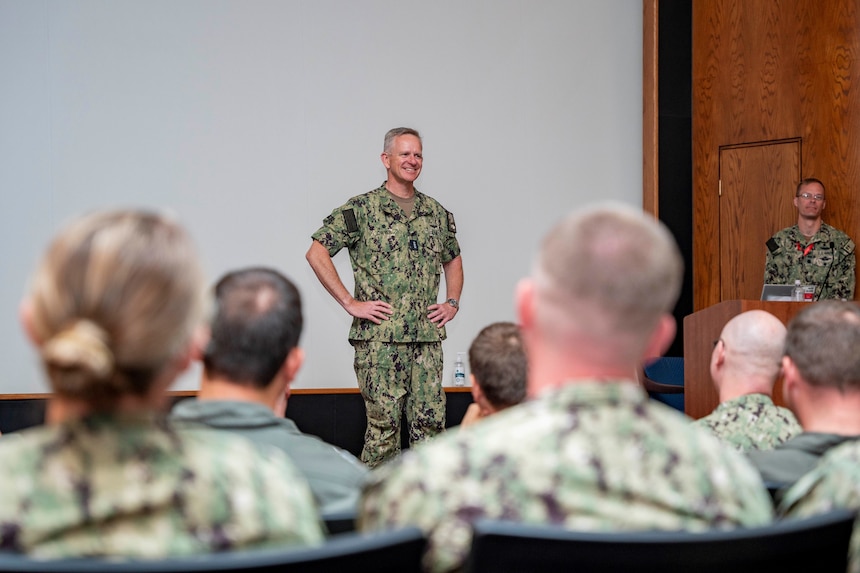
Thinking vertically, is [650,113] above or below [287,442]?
above

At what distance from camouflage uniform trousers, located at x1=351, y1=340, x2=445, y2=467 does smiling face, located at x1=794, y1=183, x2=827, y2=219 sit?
10.2 feet

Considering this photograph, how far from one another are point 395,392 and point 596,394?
3852 mm

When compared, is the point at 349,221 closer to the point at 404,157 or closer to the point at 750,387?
the point at 404,157

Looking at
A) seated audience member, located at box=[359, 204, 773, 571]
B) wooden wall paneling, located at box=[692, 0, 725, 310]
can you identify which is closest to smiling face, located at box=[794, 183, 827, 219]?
wooden wall paneling, located at box=[692, 0, 725, 310]

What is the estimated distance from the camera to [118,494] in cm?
99

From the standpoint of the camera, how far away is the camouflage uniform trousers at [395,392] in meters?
4.95

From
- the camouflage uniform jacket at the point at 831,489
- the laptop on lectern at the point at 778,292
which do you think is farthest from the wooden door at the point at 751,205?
the camouflage uniform jacket at the point at 831,489

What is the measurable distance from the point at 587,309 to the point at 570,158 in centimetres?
616

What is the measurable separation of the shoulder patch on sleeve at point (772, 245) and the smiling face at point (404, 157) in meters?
3.13

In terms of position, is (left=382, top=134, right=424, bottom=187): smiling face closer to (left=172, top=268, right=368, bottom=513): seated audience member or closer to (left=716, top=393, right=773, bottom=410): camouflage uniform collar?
(left=716, top=393, right=773, bottom=410): camouflage uniform collar

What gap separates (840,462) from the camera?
4.49 feet

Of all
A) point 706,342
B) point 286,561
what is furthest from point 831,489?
point 706,342

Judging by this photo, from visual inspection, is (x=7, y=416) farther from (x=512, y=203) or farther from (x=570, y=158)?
(x=570, y=158)

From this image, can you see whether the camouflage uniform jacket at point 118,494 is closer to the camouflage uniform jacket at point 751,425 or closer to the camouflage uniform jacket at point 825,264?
the camouflage uniform jacket at point 751,425
